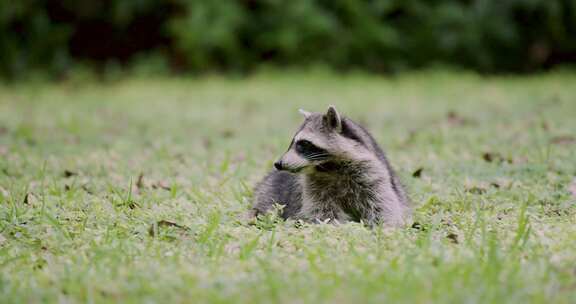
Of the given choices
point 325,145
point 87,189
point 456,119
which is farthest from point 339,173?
point 456,119

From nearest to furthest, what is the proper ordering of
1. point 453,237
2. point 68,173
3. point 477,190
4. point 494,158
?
point 453,237, point 477,190, point 68,173, point 494,158

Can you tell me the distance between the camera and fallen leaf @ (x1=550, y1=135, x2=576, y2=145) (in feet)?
21.5

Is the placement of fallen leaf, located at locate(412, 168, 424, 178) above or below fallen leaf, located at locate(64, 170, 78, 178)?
above

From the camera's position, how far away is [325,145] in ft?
13.9

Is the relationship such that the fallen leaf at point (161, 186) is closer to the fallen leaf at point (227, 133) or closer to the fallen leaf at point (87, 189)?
the fallen leaf at point (87, 189)

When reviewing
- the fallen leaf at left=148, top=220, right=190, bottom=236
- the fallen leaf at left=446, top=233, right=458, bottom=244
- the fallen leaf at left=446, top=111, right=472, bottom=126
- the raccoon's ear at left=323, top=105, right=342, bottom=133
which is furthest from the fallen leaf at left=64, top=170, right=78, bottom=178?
the fallen leaf at left=446, top=111, right=472, bottom=126

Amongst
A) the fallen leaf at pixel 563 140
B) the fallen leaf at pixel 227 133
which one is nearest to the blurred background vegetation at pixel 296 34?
the fallen leaf at pixel 227 133

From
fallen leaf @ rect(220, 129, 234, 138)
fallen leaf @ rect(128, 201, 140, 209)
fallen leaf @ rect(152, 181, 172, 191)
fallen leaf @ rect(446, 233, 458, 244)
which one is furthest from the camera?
fallen leaf @ rect(220, 129, 234, 138)

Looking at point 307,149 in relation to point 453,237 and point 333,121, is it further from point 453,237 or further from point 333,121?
point 453,237

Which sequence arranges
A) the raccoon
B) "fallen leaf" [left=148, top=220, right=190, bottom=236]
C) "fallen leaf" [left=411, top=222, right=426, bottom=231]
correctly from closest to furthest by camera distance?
"fallen leaf" [left=148, top=220, right=190, bottom=236] < "fallen leaf" [left=411, top=222, right=426, bottom=231] < the raccoon

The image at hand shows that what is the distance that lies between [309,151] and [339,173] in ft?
0.80

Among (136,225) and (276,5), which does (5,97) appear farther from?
(136,225)

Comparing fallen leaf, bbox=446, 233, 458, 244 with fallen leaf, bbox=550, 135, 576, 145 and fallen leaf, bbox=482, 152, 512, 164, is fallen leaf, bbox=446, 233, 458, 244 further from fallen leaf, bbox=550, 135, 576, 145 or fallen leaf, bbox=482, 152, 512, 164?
fallen leaf, bbox=550, 135, 576, 145

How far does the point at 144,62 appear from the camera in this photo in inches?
599
